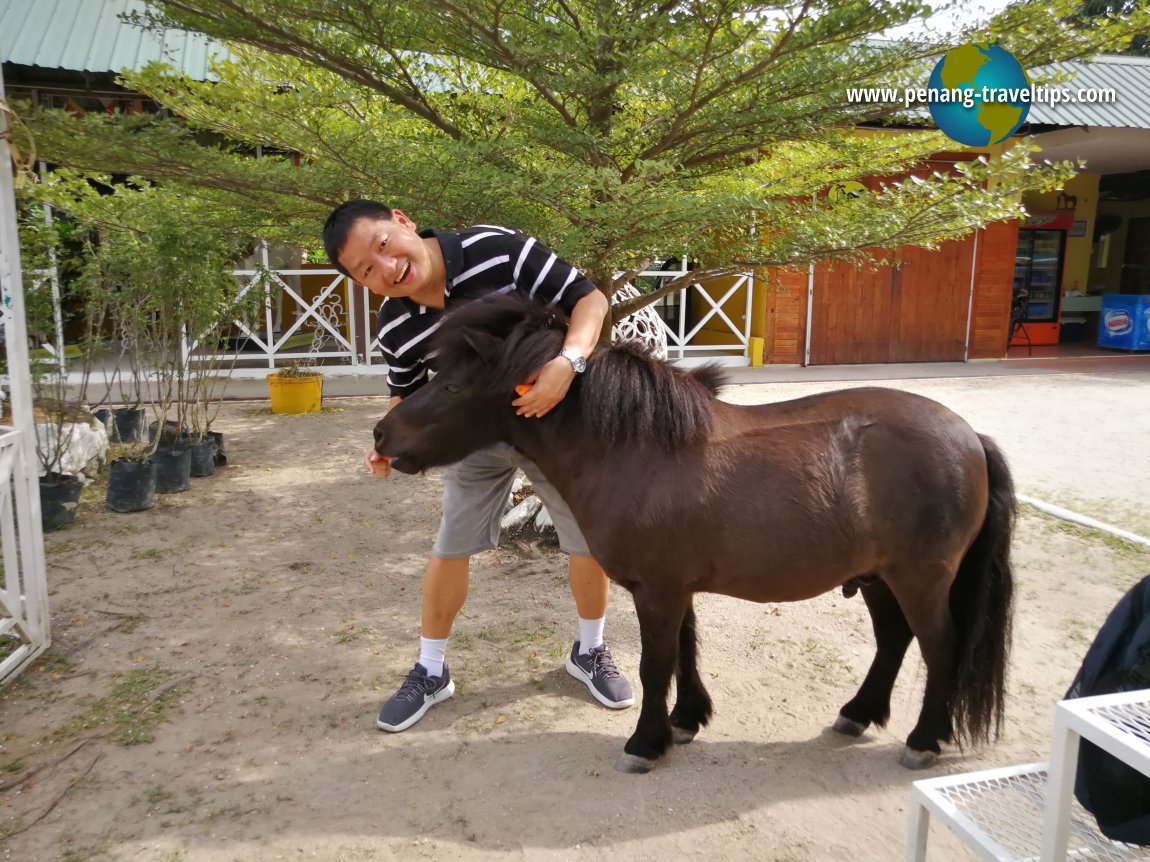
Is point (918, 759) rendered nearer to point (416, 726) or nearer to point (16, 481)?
point (416, 726)

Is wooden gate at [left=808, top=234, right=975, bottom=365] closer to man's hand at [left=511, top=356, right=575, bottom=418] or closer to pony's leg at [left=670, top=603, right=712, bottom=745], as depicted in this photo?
pony's leg at [left=670, top=603, right=712, bottom=745]

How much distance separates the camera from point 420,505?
529cm

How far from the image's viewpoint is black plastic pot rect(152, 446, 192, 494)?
5.41 metres

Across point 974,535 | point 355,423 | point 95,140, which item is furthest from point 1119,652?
point 355,423

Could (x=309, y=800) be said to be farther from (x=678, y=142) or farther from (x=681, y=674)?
Result: (x=678, y=142)

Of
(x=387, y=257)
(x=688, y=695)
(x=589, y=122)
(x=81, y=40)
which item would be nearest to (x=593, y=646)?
(x=688, y=695)

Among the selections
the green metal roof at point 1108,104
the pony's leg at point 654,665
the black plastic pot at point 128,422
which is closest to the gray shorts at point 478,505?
the pony's leg at point 654,665

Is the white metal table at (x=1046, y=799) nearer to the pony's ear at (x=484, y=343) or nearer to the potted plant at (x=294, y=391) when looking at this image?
the pony's ear at (x=484, y=343)

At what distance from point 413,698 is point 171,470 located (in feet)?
11.7

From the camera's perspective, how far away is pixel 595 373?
7.57ft

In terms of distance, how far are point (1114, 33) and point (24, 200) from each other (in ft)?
19.7

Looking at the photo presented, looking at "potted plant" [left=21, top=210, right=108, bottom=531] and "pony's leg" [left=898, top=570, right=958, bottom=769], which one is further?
"potted plant" [left=21, top=210, right=108, bottom=531]

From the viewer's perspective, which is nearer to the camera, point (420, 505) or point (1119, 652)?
point (1119, 652)

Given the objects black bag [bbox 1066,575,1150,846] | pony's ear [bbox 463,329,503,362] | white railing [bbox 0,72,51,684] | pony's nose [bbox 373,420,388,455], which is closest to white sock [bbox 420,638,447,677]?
pony's nose [bbox 373,420,388,455]
